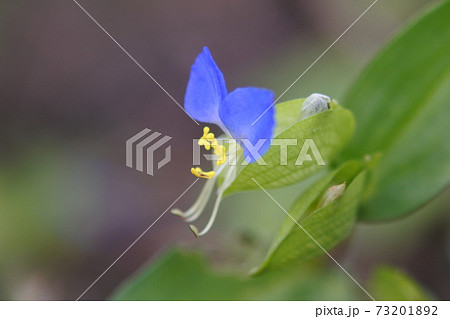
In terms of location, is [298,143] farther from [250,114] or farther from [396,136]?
[396,136]

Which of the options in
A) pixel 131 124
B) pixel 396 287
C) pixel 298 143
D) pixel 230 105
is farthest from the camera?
pixel 131 124

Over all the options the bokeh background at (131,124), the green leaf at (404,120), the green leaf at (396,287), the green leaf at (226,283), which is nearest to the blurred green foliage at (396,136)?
the green leaf at (404,120)

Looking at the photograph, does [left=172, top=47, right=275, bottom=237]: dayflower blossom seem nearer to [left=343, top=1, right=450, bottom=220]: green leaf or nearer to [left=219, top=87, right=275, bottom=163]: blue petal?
[left=219, top=87, right=275, bottom=163]: blue petal

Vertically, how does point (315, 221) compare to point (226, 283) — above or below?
above

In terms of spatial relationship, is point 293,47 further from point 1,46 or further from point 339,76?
point 1,46

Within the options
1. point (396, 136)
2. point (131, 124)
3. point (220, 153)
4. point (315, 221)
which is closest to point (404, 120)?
point (396, 136)

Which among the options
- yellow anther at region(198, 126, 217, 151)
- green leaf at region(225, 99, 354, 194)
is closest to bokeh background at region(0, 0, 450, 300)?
green leaf at region(225, 99, 354, 194)
